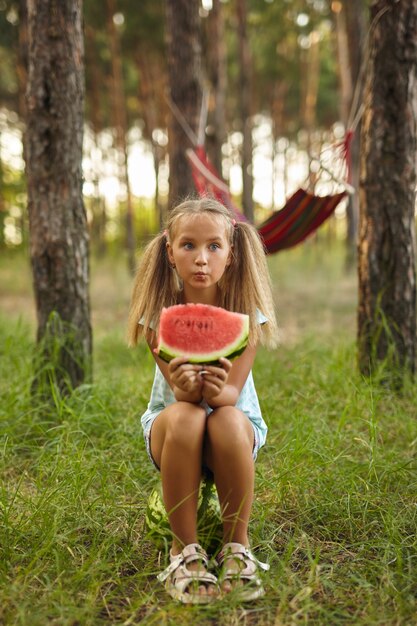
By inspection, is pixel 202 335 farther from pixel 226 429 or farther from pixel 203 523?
pixel 203 523

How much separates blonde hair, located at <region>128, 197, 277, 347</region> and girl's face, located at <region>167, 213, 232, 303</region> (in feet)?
0.41

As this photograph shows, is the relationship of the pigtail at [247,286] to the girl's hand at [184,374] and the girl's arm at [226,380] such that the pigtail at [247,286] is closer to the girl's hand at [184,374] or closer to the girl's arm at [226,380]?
the girl's arm at [226,380]

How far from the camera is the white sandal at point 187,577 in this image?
1.96 meters

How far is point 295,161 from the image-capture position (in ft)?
78.8

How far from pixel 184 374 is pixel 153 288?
1.91ft

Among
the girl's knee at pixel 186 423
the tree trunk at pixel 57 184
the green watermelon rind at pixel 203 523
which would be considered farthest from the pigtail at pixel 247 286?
the tree trunk at pixel 57 184

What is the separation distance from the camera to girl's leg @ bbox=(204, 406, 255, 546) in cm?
202

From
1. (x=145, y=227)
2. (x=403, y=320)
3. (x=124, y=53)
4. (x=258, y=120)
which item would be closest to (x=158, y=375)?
(x=403, y=320)

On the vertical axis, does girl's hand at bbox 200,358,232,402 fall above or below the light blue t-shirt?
above

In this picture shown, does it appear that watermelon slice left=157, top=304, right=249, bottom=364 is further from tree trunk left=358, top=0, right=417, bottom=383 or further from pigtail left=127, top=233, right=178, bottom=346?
tree trunk left=358, top=0, right=417, bottom=383

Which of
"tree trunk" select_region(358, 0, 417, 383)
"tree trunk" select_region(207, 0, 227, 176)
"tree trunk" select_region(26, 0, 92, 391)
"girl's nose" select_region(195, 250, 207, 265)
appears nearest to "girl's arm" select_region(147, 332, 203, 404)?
"girl's nose" select_region(195, 250, 207, 265)

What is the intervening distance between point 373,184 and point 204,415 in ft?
8.81

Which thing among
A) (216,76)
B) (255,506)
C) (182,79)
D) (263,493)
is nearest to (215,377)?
(255,506)

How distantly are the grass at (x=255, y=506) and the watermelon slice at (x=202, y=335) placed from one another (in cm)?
79
